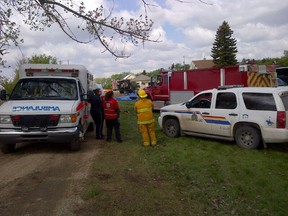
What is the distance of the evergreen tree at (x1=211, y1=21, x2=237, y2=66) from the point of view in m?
62.2

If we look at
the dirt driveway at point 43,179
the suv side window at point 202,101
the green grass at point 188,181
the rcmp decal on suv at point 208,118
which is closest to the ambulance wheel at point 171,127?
the rcmp decal on suv at point 208,118

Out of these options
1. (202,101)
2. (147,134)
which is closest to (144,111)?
(147,134)

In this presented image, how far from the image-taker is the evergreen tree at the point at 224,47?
6219cm

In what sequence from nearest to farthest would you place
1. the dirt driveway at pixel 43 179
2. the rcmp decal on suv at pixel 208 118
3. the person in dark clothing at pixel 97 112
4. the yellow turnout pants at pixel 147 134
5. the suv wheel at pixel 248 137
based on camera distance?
the dirt driveway at pixel 43 179, the suv wheel at pixel 248 137, the rcmp decal on suv at pixel 208 118, the yellow turnout pants at pixel 147 134, the person in dark clothing at pixel 97 112

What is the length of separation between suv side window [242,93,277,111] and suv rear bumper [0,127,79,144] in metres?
4.70

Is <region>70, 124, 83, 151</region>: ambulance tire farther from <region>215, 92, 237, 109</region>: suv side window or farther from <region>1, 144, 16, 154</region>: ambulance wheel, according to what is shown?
<region>215, 92, 237, 109</region>: suv side window

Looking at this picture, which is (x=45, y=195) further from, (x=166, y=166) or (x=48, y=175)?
(x=166, y=166)

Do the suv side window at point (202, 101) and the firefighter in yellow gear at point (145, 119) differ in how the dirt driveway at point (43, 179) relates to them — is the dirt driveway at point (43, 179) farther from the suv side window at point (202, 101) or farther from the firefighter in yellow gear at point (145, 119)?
the suv side window at point (202, 101)

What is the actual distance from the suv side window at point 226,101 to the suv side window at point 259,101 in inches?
13.7

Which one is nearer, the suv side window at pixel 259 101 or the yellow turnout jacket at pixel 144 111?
the suv side window at pixel 259 101

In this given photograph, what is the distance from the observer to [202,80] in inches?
656

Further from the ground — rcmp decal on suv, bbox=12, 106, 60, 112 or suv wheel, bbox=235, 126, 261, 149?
rcmp decal on suv, bbox=12, 106, 60, 112

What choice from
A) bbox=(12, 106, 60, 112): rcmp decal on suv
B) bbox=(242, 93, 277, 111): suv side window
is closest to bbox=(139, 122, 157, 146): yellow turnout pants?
bbox=(12, 106, 60, 112): rcmp decal on suv

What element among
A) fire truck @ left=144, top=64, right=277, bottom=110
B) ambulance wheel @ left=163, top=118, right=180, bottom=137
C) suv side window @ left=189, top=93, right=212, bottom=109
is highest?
fire truck @ left=144, top=64, right=277, bottom=110
